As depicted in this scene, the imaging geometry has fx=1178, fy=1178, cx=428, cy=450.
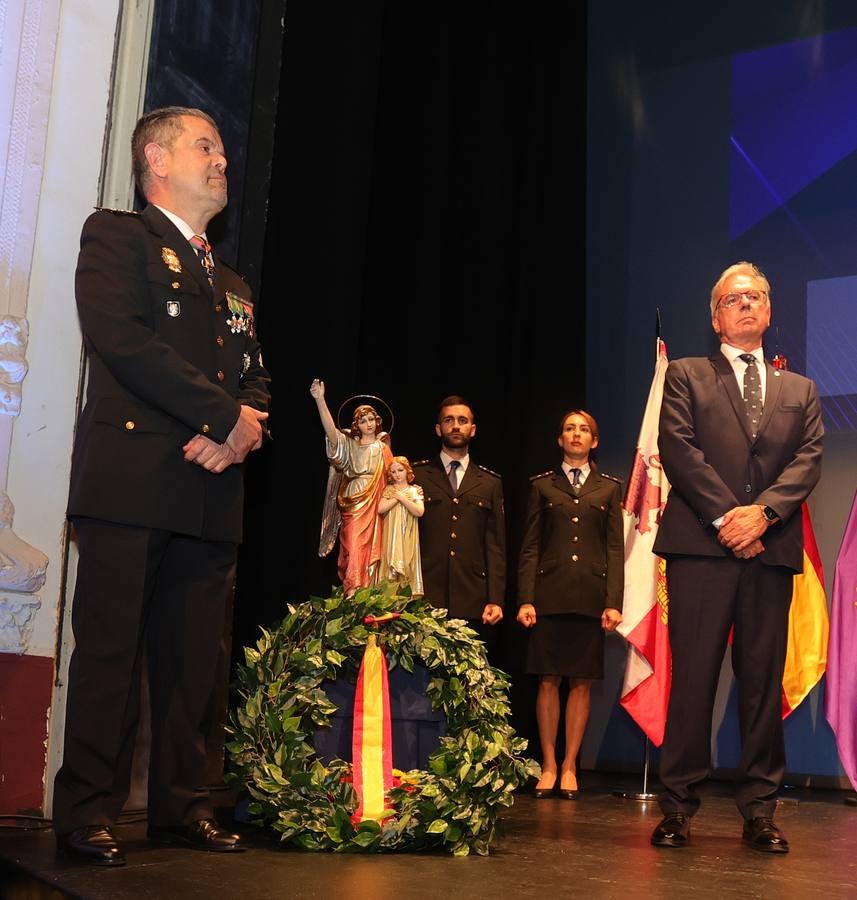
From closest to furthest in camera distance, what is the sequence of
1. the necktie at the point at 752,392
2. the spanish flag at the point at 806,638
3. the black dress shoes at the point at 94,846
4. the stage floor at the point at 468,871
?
the stage floor at the point at 468,871, the black dress shoes at the point at 94,846, the necktie at the point at 752,392, the spanish flag at the point at 806,638

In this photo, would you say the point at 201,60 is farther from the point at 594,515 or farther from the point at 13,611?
the point at 594,515

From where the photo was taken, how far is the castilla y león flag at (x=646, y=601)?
5359mm

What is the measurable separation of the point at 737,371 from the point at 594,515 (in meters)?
2.04

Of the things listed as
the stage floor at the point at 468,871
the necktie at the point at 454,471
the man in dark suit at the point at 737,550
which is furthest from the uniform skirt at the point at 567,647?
the man in dark suit at the point at 737,550

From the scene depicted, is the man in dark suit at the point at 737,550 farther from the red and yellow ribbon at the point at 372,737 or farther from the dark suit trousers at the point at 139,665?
the dark suit trousers at the point at 139,665

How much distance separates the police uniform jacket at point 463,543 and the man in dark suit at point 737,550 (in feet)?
6.69

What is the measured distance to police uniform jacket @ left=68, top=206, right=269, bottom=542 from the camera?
2662 mm

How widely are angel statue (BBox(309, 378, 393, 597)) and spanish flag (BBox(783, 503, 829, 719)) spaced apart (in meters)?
1.98

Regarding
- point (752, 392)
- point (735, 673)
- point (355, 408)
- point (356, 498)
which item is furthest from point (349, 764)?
point (355, 408)

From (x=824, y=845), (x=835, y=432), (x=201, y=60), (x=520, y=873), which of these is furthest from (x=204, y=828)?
(x=835, y=432)

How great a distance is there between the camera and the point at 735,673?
3283 mm

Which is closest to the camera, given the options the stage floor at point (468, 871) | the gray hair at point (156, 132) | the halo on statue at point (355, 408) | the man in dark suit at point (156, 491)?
the stage floor at point (468, 871)

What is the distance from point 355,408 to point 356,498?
0.66m

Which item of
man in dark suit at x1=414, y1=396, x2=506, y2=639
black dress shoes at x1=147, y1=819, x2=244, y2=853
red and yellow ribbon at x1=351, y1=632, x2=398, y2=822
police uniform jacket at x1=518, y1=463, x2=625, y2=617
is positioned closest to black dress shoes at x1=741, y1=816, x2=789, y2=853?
red and yellow ribbon at x1=351, y1=632, x2=398, y2=822
